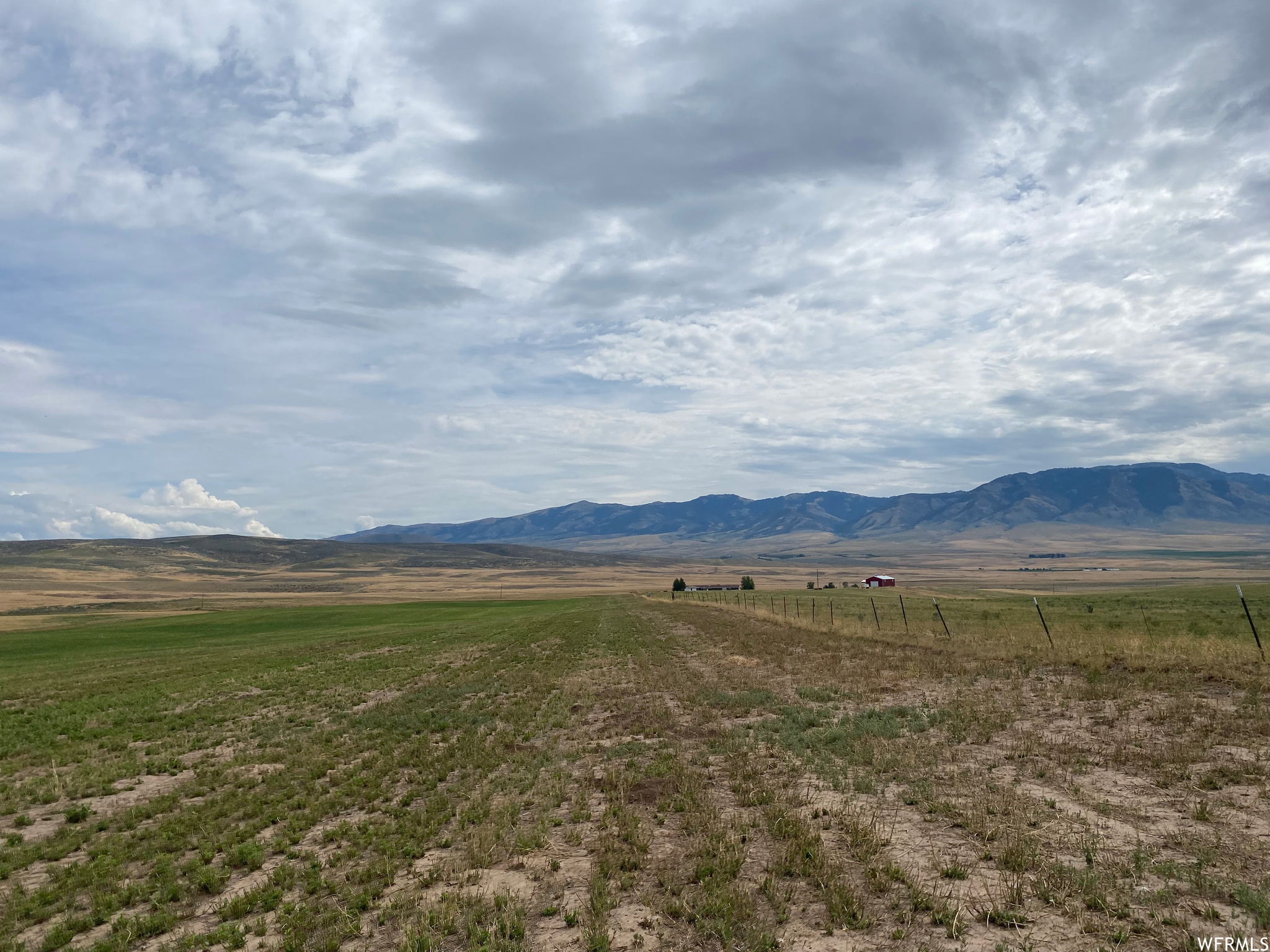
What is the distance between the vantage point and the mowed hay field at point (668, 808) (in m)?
7.33

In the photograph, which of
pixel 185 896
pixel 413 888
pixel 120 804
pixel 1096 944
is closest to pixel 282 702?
pixel 120 804

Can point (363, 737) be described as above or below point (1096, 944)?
below

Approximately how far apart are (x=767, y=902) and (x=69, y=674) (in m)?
37.8

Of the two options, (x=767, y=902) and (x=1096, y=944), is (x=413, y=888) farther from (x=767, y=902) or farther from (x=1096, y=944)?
(x=1096, y=944)

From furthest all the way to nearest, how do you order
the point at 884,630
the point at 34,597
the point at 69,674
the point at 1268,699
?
the point at 34,597
the point at 884,630
the point at 69,674
the point at 1268,699

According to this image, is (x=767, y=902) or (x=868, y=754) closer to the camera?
(x=767, y=902)

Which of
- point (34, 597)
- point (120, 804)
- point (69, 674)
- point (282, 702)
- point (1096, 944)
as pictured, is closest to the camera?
point (1096, 944)

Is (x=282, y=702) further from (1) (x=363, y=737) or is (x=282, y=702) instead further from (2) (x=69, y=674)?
(2) (x=69, y=674)

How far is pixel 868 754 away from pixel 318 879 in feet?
32.5

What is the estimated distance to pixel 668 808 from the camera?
10.9 metres

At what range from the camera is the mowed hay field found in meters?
7.33

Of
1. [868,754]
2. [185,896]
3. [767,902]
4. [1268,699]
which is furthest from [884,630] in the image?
[185,896]

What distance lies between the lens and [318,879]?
29.0 feet

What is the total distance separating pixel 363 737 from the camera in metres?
17.3
